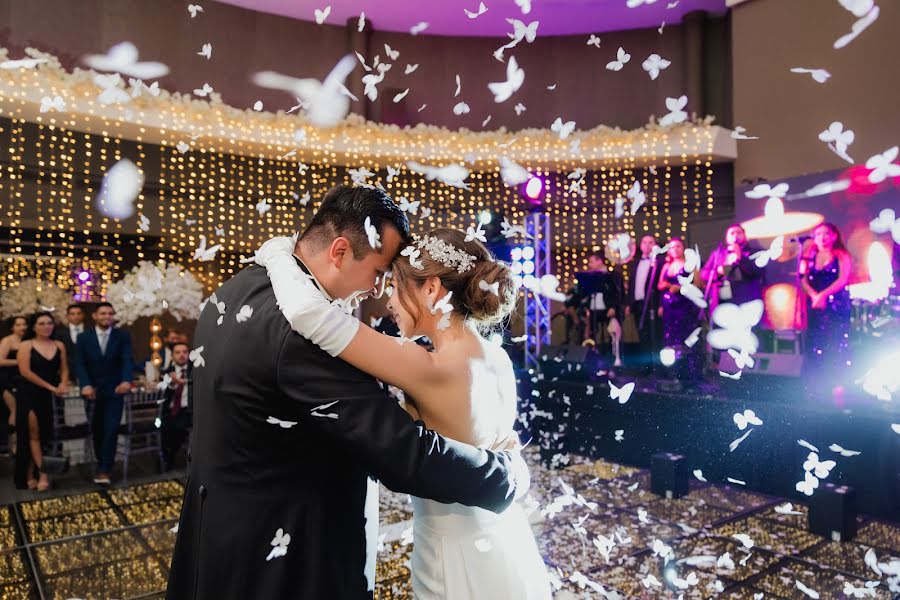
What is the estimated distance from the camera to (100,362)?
5754 mm

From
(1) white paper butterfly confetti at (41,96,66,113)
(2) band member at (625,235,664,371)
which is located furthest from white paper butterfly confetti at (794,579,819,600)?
(1) white paper butterfly confetti at (41,96,66,113)

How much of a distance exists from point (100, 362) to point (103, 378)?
0.14 m

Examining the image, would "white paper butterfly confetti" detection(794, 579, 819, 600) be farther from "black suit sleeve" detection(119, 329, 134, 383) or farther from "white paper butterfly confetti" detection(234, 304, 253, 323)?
"black suit sleeve" detection(119, 329, 134, 383)

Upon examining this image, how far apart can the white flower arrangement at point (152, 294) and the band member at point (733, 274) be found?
19.6ft

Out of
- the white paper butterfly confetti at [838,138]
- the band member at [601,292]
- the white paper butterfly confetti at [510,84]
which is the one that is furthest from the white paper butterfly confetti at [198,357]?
the white paper butterfly confetti at [510,84]

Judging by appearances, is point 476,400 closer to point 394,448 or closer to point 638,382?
point 394,448

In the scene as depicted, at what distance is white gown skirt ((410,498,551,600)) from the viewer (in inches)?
72.0

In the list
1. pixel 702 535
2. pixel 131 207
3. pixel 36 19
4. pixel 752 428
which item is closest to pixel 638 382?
pixel 752 428

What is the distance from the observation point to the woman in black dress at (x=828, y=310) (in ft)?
19.2

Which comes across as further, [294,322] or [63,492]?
[63,492]

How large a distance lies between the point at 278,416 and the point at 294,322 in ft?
0.73

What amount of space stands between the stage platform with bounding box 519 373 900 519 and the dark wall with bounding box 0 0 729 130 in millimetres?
6583

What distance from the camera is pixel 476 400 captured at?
71.6 inches

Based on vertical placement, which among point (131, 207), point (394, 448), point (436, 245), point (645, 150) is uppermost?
point (645, 150)
